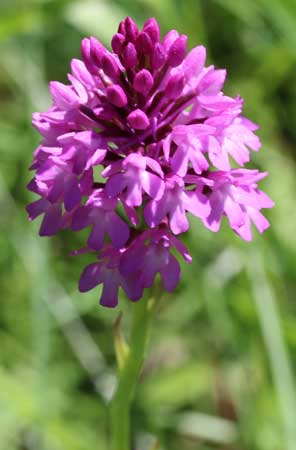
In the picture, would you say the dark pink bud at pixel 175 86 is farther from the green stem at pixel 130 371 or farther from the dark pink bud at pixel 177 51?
the green stem at pixel 130 371

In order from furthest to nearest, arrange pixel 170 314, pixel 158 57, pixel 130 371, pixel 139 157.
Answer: pixel 170 314, pixel 130 371, pixel 158 57, pixel 139 157

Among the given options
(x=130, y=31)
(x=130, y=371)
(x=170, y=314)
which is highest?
(x=130, y=31)

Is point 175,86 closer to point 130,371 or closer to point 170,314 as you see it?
point 130,371

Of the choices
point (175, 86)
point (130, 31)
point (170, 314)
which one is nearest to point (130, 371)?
point (175, 86)

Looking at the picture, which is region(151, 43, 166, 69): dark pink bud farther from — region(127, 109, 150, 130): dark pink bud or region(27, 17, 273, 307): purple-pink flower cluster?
region(127, 109, 150, 130): dark pink bud

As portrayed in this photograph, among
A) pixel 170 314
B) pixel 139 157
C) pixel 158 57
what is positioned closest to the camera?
pixel 139 157

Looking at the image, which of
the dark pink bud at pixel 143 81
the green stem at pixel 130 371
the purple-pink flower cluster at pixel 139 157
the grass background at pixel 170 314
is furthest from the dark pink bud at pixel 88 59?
the grass background at pixel 170 314

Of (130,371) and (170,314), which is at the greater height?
(130,371)
